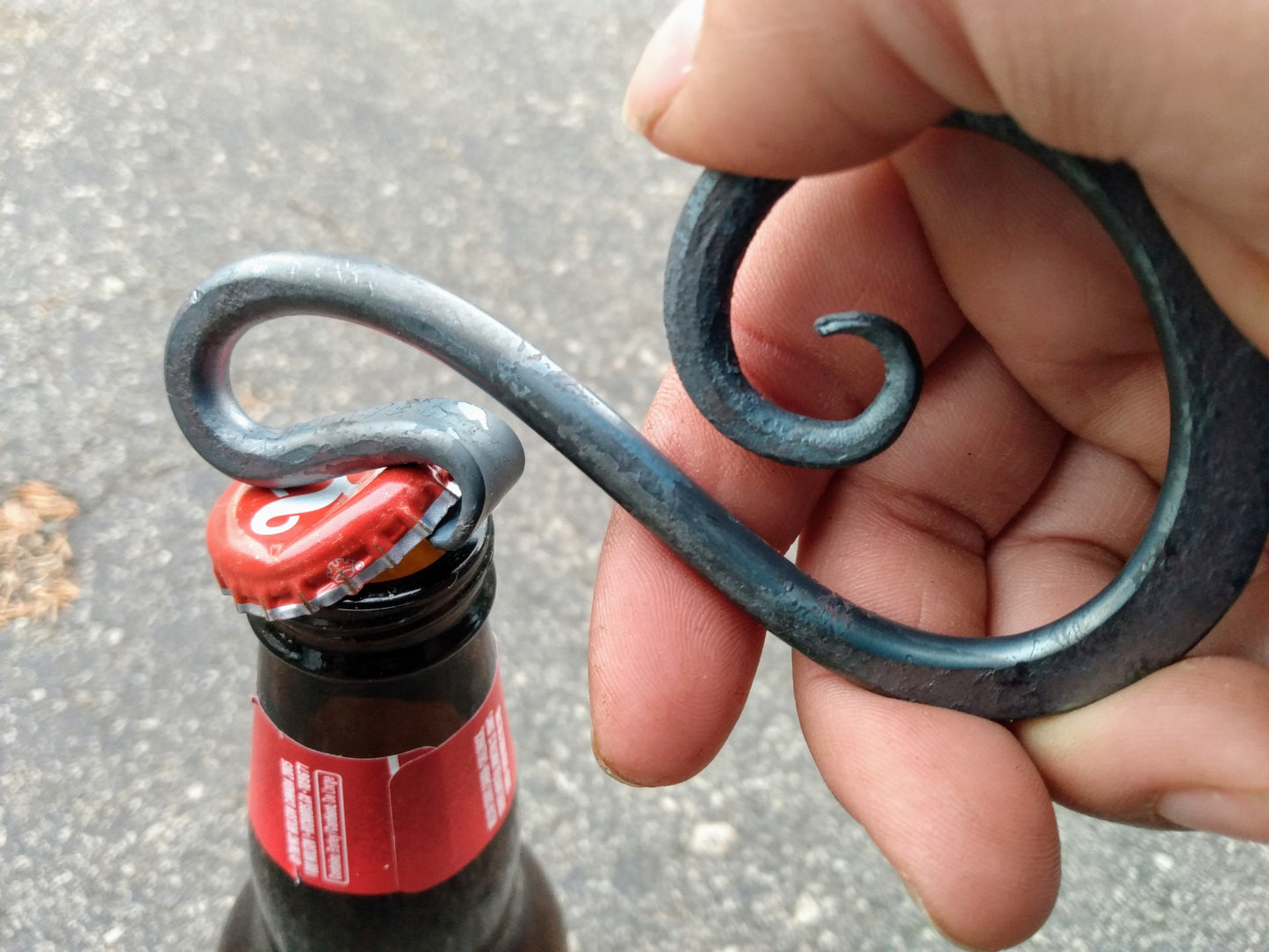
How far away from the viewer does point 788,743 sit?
802mm

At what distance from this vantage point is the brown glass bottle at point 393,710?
16.2 inches

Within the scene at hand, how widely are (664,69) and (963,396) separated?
10.7 inches

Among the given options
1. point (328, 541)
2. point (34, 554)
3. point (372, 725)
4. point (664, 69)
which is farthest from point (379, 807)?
point (34, 554)

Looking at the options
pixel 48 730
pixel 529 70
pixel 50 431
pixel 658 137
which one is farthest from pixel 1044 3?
pixel 529 70

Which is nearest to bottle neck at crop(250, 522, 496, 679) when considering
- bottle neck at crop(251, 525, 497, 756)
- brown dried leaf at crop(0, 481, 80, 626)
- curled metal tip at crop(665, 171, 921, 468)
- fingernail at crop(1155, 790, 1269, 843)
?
bottle neck at crop(251, 525, 497, 756)

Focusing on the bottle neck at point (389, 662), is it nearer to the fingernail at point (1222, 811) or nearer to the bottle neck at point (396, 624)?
the bottle neck at point (396, 624)

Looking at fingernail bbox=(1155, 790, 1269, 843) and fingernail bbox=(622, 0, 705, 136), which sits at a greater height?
fingernail bbox=(622, 0, 705, 136)

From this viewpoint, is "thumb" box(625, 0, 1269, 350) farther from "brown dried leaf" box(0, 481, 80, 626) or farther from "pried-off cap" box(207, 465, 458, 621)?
"brown dried leaf" box(0, 481, 80, 626)

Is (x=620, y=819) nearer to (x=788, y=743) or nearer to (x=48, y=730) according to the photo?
(x=788, y=743)

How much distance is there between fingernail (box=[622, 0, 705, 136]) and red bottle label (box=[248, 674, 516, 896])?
0.86 feet

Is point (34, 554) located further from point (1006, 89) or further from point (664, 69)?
point (1006, 89)

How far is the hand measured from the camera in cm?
38

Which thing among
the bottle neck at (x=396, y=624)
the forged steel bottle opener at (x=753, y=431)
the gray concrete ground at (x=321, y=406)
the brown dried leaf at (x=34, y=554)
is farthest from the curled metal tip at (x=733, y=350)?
the brown dried leaf at (x=34, y=554)

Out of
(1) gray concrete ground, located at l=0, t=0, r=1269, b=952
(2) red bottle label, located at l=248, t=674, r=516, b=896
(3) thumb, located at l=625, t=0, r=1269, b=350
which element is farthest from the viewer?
(1) gray concrete ground, located at l=0, t=0, r=1269, b=952
